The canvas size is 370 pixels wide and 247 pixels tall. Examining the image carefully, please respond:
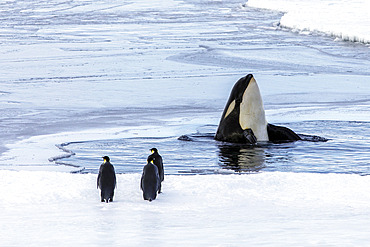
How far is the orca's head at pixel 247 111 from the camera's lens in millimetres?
12797

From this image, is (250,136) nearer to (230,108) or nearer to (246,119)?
(246,119)

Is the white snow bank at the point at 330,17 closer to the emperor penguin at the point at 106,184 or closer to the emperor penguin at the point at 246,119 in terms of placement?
the emperor penguin at the point at 246,119

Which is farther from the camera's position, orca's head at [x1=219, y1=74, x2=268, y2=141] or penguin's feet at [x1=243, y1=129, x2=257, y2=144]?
orca's head at [x1=219, y1=74, x2=268, y2=141]

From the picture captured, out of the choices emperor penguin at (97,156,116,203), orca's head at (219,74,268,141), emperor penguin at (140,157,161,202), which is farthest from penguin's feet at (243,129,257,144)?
emperor penguin at (97,156,116,203)

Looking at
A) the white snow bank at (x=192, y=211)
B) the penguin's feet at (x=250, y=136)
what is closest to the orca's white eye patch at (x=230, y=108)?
the penguin's feet at (x=250, y=136)

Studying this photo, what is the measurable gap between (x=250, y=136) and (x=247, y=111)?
482mm

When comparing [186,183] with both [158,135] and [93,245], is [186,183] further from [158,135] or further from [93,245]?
[158,135]

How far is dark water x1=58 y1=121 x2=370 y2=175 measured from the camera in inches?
411

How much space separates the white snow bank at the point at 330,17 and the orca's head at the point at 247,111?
1648cm

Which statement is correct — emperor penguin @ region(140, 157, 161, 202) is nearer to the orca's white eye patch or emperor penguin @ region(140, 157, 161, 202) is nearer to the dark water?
the dark water

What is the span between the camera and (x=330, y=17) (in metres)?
37.3

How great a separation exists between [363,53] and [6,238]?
2067 cm

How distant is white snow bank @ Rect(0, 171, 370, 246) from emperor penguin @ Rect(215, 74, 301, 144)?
384cm

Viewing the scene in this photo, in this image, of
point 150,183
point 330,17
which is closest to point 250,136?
point 150,183
